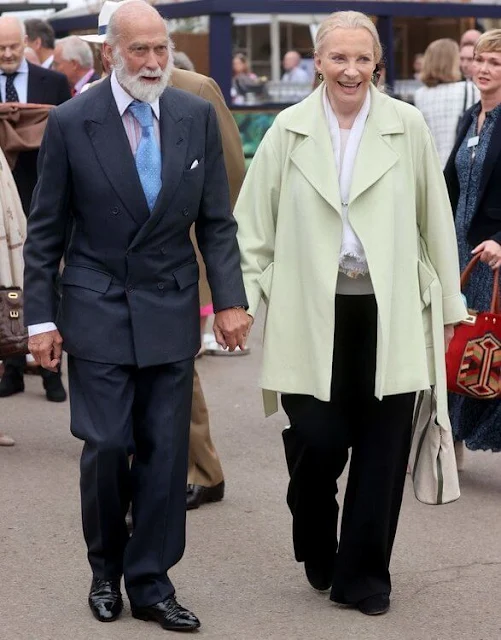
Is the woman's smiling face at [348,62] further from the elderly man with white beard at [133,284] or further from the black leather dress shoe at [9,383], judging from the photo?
the black leather dress shoe at [9,383]

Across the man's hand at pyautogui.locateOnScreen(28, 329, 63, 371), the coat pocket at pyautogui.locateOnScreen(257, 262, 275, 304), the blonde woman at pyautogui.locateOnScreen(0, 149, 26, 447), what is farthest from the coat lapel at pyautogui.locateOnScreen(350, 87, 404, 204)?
the blonde woman at pyautogui.locateOnScreen(0, 149, 26, 447)

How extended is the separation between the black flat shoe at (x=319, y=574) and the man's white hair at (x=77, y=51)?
5847 mm

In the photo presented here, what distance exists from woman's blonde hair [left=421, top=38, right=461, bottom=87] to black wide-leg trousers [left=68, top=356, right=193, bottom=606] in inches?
234

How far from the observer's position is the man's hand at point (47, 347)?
468 cm

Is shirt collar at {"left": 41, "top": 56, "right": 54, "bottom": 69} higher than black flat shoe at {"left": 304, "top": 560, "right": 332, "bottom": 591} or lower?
higher

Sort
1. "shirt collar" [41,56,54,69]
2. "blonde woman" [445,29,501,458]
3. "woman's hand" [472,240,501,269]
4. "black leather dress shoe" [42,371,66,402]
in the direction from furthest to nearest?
"shirt collar" [41,56,54,69]
"black leather dress shoe" [42,371,66,402]
"blonde woman" [445,29,501,458]
"woman's hand" [472,240,501,269]

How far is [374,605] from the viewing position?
4.95 m

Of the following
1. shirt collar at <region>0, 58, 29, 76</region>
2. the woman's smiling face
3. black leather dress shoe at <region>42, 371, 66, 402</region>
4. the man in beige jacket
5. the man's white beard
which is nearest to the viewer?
the man's white beard

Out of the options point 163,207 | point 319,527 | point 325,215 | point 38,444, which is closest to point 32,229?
point 163,207

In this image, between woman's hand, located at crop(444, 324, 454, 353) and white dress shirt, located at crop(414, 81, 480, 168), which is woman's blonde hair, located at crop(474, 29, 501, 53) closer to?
woman's hand, located at crop(444, 324, 454, 353)

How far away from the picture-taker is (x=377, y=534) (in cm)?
489

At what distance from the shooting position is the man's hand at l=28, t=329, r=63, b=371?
15.4ft

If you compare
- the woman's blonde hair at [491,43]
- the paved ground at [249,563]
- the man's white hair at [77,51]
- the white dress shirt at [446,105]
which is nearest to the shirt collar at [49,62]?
the man's white hair at [77,51]

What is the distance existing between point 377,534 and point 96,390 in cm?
103
